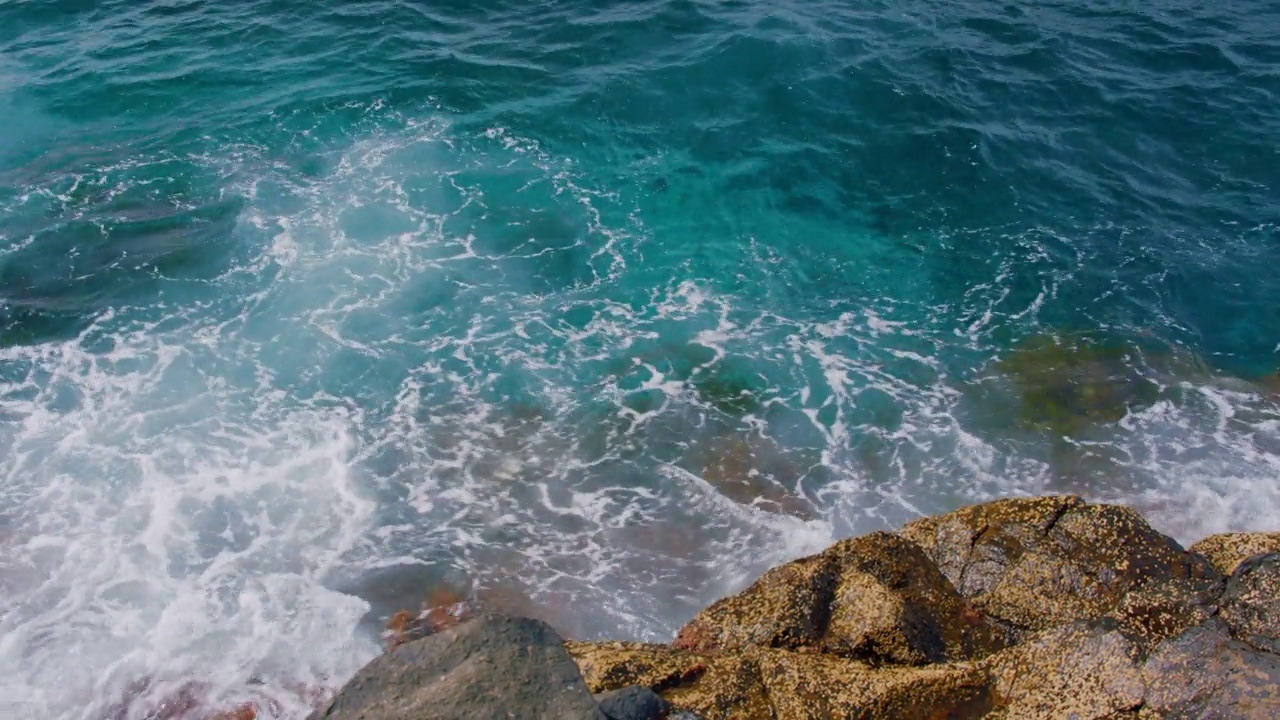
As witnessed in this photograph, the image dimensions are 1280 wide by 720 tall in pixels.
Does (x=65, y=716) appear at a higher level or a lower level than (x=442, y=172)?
lower

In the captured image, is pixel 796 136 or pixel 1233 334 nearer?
pixel 1233 334

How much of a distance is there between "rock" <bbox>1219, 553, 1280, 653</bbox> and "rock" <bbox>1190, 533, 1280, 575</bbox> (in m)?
1.03

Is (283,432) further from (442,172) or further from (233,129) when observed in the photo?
(233,129)

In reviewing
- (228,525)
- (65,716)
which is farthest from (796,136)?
(65,716)

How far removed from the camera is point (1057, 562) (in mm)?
11062

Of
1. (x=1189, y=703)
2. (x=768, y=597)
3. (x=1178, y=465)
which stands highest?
(x=1189, y=703)

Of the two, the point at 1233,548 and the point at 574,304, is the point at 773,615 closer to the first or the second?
the point at 1233,548

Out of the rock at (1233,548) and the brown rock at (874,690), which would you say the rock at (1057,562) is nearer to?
the rock at (1233,548)

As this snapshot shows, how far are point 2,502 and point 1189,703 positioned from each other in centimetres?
1834

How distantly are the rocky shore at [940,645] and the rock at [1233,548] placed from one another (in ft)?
0.09

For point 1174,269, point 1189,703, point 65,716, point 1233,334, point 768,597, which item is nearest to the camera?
point 1189,703

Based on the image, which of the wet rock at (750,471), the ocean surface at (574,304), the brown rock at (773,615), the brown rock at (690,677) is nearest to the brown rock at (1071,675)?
the brown rock at (773,615)

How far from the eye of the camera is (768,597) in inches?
424

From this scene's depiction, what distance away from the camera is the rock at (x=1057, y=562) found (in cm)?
1059
